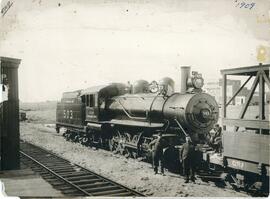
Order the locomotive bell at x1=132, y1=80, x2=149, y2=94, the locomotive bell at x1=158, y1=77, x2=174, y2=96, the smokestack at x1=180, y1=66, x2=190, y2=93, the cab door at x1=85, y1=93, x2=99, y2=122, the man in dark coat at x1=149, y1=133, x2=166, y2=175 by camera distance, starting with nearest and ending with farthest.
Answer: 1. the man in dark coat at x1=149, y1=133, x2=166, y2=175
2. the smokestack at x1=180, y1=66, x2=190, y2=93
3. the locomotive bell at x1=158, y1=77, x2=174, y2=96
4. the locomotive bell at x1=132, y1=80, x2=149, y2=94
5. the cab door at x1=85, y1=93, x2=99, y2=122

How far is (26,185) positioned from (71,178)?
49.0 inches

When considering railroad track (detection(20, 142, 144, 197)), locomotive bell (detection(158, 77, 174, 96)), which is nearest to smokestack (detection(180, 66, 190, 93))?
locomotive bell (detection(158, 77, 174, 96))

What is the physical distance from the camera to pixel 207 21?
820cm

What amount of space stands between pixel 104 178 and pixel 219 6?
493 cm

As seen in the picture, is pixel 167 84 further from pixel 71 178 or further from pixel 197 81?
pixel 71 178

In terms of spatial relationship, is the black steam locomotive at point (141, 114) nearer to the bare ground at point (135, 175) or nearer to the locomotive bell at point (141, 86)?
the locomotive bell at point (141, 86)

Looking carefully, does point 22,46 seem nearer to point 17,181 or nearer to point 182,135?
point 17,181

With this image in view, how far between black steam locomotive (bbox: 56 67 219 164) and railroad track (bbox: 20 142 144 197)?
194 centimetres

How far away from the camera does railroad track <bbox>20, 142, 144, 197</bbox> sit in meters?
7.54

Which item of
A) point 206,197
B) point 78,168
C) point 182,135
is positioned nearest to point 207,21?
point 182,135

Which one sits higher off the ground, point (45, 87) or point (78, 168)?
point (45, 87)

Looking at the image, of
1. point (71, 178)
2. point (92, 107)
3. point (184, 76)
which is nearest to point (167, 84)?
point (184, 76)

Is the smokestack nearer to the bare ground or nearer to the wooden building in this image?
the bare ground

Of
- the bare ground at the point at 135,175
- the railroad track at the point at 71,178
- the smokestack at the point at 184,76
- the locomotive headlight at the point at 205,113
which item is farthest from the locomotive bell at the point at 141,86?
the railroad track at the point at 71,178
